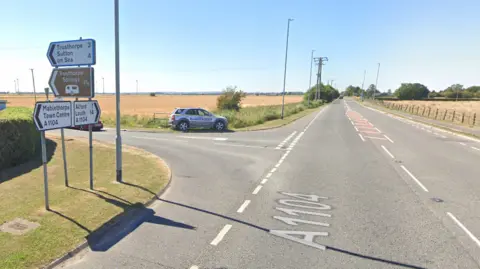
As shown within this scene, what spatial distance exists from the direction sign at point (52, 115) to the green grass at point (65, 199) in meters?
1.66

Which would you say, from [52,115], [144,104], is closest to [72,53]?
[52,115]

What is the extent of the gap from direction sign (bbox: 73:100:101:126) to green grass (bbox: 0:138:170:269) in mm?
1682

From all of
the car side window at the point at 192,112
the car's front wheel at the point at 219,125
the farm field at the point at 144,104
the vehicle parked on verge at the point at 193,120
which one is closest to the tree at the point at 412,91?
the farm field at the point at 144,104

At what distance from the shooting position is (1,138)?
8766 millimetres

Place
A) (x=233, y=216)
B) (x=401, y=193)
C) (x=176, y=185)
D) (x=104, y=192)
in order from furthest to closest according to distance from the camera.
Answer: (x=176, y=185), (x=401, y=193), (x=104, y=192), (x=233, y=216)

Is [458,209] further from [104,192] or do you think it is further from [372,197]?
[104,192]

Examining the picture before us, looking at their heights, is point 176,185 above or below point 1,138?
below

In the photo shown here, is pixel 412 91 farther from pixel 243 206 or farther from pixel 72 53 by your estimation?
pixel 72 53

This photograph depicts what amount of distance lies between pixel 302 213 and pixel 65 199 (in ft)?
16.8

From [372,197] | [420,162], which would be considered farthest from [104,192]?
[420,162]

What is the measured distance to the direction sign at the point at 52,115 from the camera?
5.35 m

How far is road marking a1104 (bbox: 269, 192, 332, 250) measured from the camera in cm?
493

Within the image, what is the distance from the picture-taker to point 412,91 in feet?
403

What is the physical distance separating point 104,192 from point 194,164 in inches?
153
